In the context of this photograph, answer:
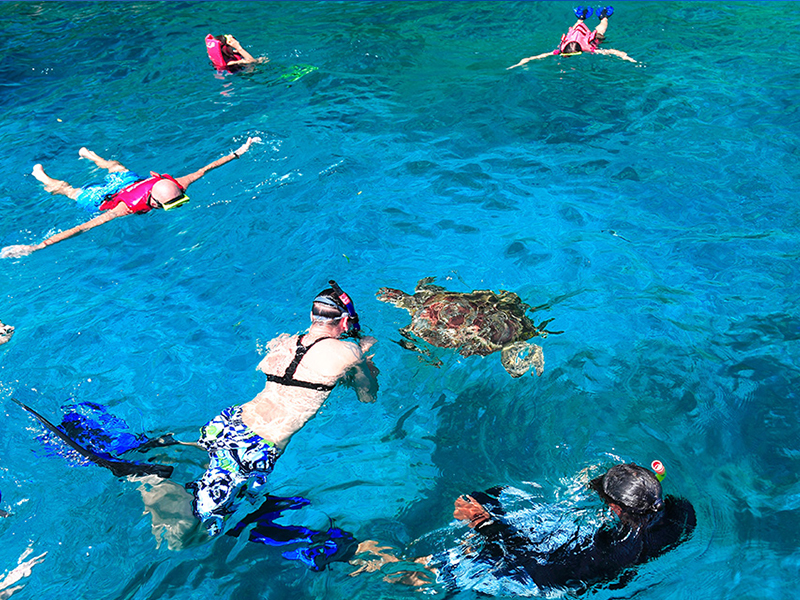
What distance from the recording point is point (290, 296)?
6367mm

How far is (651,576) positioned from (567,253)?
388cm

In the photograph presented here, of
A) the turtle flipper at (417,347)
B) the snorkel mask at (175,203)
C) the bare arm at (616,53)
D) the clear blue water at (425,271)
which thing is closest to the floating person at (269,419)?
the clear blue water at (425,271)

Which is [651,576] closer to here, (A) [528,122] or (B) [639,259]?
(B) [639,259]

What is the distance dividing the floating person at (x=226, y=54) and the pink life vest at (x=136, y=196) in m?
4.63

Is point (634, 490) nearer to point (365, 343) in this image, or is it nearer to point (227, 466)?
point (365, 343)

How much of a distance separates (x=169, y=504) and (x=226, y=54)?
9.54 metres

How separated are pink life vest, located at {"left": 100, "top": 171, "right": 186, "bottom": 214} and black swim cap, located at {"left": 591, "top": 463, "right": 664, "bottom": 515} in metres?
6.33

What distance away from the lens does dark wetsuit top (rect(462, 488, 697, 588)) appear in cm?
327

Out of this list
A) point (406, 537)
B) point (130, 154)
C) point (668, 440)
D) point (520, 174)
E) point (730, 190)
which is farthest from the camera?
point (130, 154)

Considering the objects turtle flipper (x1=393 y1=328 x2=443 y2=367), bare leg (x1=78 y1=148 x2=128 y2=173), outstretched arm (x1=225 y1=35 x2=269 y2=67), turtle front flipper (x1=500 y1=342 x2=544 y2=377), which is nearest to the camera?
turtle front flipper (x1=500 y1=342 x2=544 y2=377)

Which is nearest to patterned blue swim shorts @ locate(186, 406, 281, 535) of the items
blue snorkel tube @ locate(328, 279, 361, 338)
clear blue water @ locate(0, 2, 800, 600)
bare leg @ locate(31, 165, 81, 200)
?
clear blue water @ locate(0, 2, 800, 600)

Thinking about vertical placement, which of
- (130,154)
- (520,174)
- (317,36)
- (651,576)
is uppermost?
(317,36)

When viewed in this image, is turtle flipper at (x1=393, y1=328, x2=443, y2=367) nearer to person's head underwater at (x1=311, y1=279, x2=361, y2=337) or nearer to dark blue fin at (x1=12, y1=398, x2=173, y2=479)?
person's head underwater at (x1=311, y1=279, x2=361, y2=337)

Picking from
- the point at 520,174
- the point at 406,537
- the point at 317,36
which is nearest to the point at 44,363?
the point at 406,537
